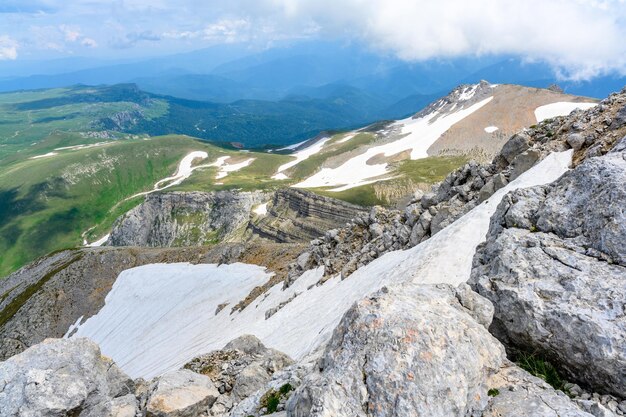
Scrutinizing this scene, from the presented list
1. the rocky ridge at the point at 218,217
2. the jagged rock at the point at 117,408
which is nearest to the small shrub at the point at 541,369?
the jagged rock at the point at 117,408

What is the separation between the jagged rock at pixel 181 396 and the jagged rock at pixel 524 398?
9939 mm

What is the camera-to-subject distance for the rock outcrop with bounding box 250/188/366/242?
122m

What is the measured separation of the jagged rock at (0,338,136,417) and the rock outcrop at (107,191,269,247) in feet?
487

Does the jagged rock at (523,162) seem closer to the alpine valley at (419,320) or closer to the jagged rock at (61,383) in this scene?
the alpine valley at (419,320)

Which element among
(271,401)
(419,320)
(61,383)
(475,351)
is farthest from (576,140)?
(61,383)

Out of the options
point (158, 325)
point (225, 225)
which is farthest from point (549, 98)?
point (158, 325)

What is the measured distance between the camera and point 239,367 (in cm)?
1747

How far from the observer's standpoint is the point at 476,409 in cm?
862

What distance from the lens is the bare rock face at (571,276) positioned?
917 cm

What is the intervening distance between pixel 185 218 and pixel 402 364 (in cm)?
18509

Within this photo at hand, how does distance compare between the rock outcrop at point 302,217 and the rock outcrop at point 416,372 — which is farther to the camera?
the rock outcrop at point 302,217

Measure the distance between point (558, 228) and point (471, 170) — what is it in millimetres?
22991

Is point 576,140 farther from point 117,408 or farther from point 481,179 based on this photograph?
point 117,408

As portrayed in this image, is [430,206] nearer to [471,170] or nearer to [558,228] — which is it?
[471,170]
